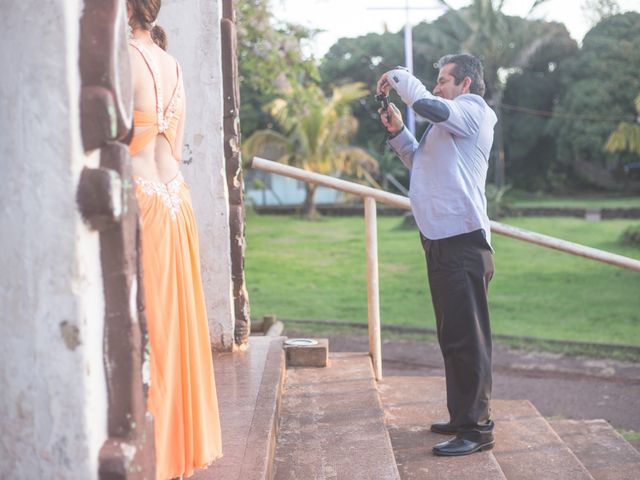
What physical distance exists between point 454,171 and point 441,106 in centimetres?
28

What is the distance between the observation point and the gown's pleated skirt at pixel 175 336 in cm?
233

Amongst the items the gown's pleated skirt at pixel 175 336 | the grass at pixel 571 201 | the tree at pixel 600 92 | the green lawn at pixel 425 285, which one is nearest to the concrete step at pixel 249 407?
the gown's pleated skirt at pixel 175 336

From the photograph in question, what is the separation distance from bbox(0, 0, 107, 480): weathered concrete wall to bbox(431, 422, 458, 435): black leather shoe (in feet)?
7.10

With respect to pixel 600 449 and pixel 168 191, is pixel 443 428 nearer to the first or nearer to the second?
pixel 600 449

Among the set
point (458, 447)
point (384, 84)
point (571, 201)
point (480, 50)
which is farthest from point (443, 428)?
point (480, 50)

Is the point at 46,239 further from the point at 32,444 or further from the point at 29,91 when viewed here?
the point at 32,444

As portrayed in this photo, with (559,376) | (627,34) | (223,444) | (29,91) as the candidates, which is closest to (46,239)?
(29,91)

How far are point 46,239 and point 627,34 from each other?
30.3m

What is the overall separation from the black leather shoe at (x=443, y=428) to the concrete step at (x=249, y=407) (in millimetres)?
655

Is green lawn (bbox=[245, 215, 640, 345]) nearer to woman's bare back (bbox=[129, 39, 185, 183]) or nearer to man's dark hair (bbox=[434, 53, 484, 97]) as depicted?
man's dark hair (bbox=[434, 53, 484, 97])

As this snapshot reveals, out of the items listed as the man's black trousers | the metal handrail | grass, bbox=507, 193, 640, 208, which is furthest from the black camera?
grass, bbox=507, 193, 640, 208

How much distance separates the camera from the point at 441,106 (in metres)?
3.23

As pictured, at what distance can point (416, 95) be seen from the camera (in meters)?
3.27

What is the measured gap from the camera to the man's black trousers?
341cm
